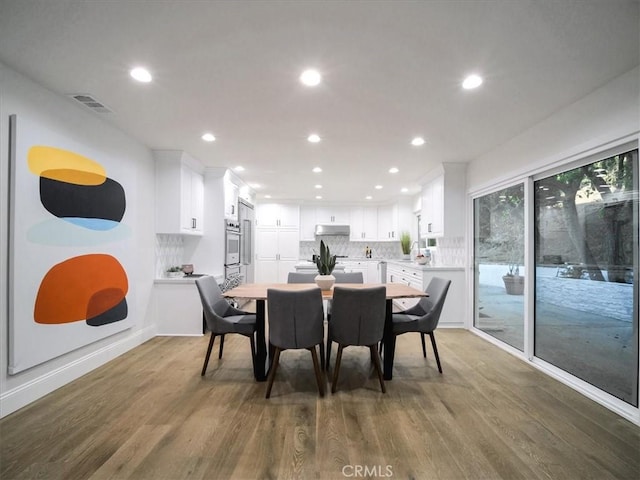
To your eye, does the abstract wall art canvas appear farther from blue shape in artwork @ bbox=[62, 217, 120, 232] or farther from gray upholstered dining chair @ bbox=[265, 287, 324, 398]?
gray upholstered dining chair @ bbox=[265, 287, 324, 398]

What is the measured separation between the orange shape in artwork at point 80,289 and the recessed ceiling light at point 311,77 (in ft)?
8.26

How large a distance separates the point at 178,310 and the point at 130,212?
1430mm

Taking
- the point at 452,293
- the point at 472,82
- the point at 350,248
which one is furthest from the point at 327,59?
the point at 350,248

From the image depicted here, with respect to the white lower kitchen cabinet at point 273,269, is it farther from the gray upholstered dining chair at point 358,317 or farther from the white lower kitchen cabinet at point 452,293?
the gray upholstered dining chair at point 358,317

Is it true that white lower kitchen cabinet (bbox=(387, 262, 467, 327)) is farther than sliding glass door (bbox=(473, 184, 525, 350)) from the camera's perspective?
Yes

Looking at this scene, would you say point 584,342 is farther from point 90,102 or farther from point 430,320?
point 90,102

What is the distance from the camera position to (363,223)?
8.33 m

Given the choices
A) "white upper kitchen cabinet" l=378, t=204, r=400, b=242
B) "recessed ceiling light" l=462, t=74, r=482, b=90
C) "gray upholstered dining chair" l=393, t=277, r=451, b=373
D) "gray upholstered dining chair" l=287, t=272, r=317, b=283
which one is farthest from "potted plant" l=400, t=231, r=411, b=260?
"recessed ceiling light" l=462, t=74, r=482, b=90

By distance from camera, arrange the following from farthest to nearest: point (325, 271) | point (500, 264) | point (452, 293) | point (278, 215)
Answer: point (278, 215) → point (452, 293) → point (500, 264) → point (325, 271)

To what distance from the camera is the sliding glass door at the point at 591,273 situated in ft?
7.35

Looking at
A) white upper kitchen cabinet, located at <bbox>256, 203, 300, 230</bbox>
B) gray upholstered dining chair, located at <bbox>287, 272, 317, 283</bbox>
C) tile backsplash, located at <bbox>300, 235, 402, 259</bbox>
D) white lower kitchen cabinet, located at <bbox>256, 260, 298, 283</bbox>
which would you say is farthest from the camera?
tile backsplash, located at <bbox>300, 235, 402, 259</bbox>

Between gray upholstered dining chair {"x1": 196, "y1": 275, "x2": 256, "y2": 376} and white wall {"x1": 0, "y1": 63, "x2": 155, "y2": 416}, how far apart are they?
1.15 m

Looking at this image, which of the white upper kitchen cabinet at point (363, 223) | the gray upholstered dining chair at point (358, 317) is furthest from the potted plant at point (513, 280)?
the white upper kitchen cabinet at point (363, 223)

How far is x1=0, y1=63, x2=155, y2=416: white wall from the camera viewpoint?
214 cm
